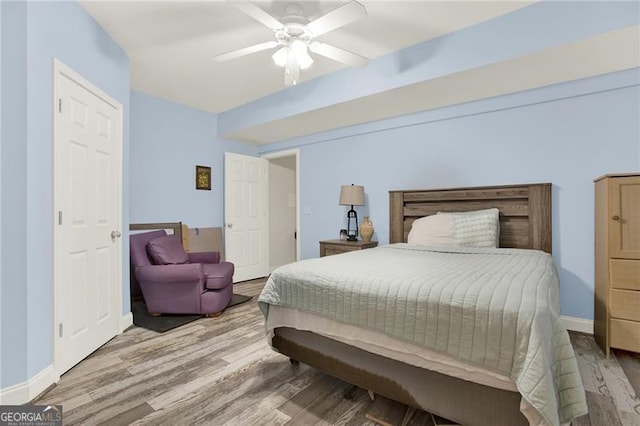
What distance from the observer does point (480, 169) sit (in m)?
3.06

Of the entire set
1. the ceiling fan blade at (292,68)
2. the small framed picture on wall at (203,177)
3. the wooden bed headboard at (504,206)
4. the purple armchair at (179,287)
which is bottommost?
the purple armchair at (179,287)

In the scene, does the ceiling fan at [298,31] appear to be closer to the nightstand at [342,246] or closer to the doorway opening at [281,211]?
the nightstand at [342,246]

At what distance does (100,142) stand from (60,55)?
2.12ft

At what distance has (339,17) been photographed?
181 centimetres

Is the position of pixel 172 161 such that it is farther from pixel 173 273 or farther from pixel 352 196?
pixel 352 196

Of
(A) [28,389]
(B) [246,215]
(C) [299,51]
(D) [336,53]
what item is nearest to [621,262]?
(D) [336,53]

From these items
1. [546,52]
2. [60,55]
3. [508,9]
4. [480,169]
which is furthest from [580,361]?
[60,55]

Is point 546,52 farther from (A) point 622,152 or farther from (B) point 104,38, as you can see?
(B) point 104,38

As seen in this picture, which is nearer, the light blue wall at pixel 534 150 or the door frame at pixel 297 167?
the light blue wall at pixel 534 150

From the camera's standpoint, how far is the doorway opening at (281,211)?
17.7ft

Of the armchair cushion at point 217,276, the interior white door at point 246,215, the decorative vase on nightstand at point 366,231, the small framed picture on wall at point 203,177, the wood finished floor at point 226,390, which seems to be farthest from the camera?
the interior white door at point 246,215

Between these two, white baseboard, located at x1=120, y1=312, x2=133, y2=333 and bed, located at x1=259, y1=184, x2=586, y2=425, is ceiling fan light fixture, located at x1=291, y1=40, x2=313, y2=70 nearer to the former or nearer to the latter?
bed, located at x1=259, y1=184, x2=586, y2=425

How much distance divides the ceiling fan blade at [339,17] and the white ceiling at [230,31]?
0.33 m

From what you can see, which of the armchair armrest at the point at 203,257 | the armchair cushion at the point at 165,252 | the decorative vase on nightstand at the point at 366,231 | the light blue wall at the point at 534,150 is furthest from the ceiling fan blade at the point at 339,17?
the armchair armrest at the point at 203,257
